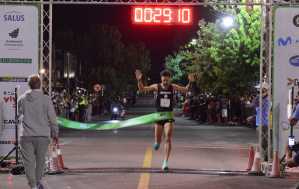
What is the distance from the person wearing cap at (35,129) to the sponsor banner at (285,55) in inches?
215

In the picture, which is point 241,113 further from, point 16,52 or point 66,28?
point 66,28

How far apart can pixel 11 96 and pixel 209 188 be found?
4792 millimetres

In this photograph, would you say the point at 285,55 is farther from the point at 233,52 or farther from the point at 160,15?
the point at 233,52

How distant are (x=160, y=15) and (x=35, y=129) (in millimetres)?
5785

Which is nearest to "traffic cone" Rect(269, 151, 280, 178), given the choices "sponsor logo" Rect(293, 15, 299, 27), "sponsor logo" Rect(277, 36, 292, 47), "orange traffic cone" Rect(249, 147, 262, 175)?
"orange traffic cone" Rect(249, 147, 262, 175)

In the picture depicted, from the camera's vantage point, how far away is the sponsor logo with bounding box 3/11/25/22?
47.8 feet

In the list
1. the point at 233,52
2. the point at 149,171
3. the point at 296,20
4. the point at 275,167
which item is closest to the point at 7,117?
the point at 149,171

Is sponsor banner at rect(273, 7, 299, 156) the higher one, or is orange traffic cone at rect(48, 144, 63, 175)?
sponsor banner at rect(273, 7, 299, 156)

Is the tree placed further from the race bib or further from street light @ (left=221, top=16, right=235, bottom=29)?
the race bib

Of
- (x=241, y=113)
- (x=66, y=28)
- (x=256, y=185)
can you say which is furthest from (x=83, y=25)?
(x=256, y=185)

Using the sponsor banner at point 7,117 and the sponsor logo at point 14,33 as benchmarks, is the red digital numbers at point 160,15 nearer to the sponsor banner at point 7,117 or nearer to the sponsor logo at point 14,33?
the sponsor logo at point 14,33

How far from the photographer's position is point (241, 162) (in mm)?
17562

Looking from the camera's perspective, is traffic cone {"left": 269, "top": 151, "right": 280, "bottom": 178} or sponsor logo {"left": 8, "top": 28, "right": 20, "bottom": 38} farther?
sponsor logo {"left": 8, "top": 28, "right": 20, "bottom": 38}

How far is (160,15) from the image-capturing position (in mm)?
15609
